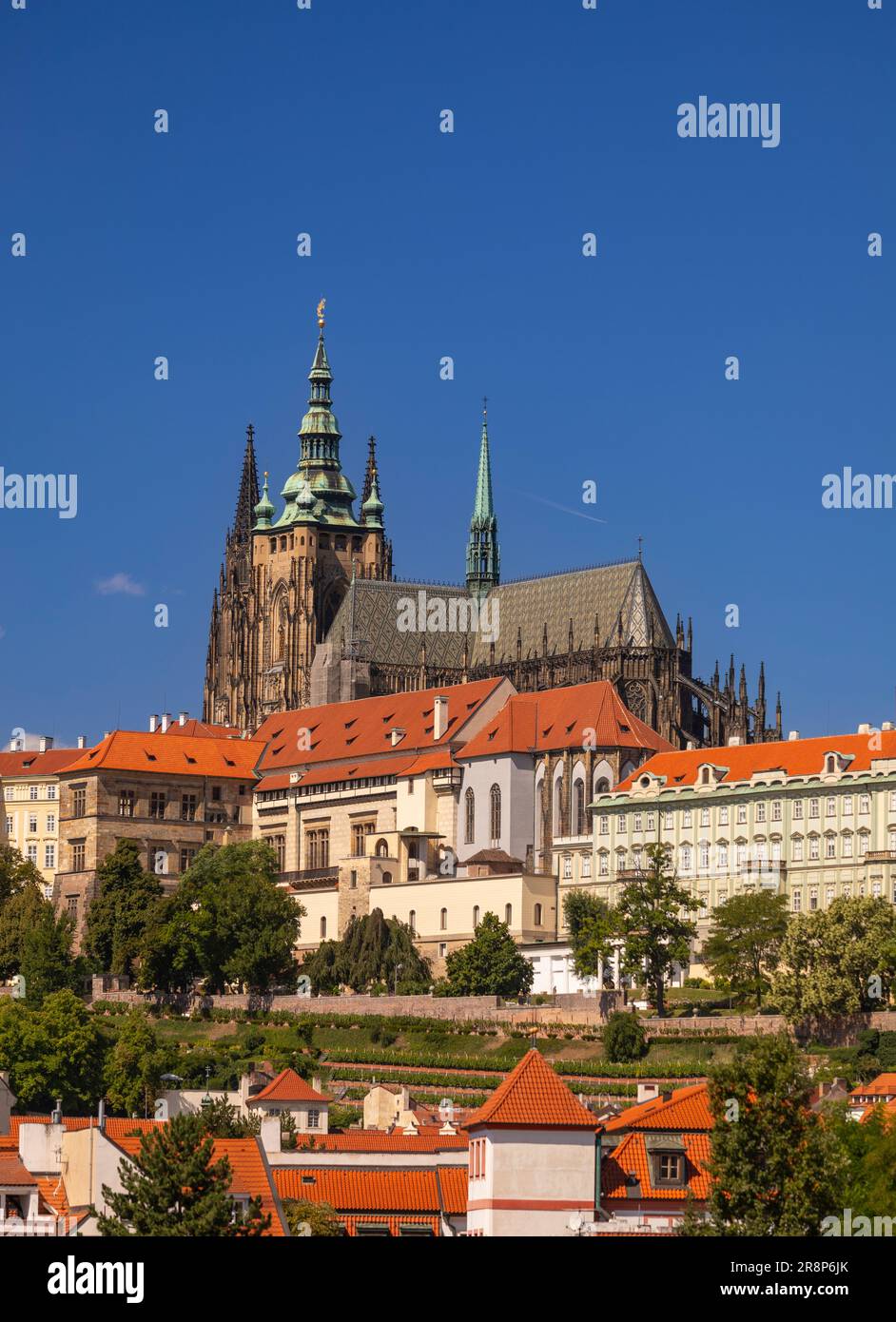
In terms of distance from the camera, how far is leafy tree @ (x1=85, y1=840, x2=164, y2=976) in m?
134

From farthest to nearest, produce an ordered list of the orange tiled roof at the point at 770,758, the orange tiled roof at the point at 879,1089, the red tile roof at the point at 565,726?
the red tile roof at the point at 565,726, the orange tiled roof at the point at 770,758, the orange tiled roof at the point at 879,1089

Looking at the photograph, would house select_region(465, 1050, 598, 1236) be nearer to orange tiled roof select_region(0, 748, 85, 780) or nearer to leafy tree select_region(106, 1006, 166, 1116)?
leafy tree select_region(106, 1006, 166, 1116)

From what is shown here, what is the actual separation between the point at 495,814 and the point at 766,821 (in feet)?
55.1

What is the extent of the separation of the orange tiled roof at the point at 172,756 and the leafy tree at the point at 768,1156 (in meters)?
96.0

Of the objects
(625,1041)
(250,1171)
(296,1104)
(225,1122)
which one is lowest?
(250,1171)

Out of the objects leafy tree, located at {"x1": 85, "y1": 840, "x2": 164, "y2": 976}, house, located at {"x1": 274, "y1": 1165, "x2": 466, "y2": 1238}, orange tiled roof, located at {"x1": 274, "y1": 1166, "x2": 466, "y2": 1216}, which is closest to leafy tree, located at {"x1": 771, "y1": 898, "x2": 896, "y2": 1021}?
leafy tree, located at {"x1": 85, "y1": 840, "x2": 164, "y2": 976}

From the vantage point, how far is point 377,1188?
63875 millimetres

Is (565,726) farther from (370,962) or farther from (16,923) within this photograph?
(16,923)

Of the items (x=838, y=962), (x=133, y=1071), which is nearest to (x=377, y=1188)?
(x=133, y=1071)

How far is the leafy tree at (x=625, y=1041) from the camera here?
111 m

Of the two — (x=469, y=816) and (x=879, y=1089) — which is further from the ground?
(x=469, y=816)

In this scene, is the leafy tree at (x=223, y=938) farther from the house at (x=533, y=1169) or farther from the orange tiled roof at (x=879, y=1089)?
the house at (x=533, y=1169)

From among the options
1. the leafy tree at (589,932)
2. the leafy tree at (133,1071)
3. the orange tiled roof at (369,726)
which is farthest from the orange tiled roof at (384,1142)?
the orange tiled roof at (369,726)

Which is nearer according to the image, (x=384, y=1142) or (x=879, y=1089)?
(x=384, y=1142)
